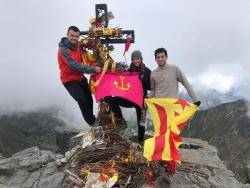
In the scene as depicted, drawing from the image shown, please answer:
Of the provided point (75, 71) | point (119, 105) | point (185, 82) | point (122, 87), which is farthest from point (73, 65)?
point (185, 82)

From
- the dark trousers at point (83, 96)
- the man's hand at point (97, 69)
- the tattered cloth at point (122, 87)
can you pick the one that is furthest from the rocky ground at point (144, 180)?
the man's hand at point (97, 69)

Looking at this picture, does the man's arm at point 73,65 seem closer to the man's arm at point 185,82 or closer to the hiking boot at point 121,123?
the hiking boot at point 121,123

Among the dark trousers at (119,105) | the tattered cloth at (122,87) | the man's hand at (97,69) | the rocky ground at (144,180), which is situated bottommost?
the rocky ground at (144,180)

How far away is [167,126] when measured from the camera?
38.1 ft

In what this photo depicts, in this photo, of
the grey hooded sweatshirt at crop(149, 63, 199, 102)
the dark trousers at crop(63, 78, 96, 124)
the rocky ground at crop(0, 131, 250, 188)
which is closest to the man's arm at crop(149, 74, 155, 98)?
the grey hooded sweatshirt at crop(149, 63, 199, 102)

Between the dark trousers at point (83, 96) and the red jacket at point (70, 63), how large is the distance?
7.1 inches

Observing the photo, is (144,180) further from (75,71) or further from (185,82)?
(75,71)

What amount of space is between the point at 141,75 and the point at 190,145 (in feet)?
18.6

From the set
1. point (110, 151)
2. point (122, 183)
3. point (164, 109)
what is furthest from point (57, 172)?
point (164, 109)

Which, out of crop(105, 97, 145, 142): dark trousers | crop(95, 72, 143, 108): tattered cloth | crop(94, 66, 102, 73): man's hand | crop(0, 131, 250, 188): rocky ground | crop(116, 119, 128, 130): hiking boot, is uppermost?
crop(94, 66, 102, 73): man's hand

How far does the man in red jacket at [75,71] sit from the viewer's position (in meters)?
12.8

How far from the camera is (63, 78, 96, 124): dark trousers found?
44.1 feet

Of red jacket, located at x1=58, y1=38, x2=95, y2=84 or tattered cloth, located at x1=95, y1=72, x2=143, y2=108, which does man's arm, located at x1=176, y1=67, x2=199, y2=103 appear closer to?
tattered cloth, located at x1=95, y1=72, x2=143, y2=108

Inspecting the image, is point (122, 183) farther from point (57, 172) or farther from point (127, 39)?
point (127, 39)
